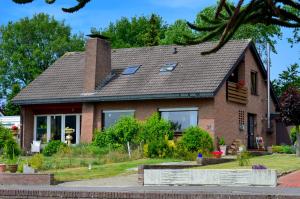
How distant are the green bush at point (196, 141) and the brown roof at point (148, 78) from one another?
6.29 feet

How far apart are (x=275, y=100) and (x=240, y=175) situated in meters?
21.5

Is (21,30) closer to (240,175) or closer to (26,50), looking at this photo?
(26,50)

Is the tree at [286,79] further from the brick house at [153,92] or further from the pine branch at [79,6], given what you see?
the pine branch at [79,6]

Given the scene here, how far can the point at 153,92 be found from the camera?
98.9 feet

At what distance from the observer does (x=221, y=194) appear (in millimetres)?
13602

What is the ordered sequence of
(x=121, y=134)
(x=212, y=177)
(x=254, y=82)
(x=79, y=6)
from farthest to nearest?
1. (x=254, y=82)
2. (x=121, y=134)
3. (x=212, y=177)
4. (x=79, y=6)

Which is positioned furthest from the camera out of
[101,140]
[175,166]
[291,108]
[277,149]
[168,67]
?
[168,67]

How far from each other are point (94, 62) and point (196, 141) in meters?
8.11

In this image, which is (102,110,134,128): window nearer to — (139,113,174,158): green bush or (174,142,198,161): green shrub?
(139,113,174,158): green bush

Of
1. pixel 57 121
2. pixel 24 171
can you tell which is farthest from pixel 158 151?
pixel 57 121

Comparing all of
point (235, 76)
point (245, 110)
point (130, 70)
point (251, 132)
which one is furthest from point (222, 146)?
point (130, 70)

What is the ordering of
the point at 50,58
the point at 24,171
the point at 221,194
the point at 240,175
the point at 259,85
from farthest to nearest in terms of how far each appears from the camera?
the point at 50,58, the point at 259,85, the point at 24,171, the point at 240,175, the point at 221,194

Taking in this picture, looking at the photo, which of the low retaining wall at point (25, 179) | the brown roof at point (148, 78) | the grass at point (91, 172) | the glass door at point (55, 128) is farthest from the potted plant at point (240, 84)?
the low retaining wall at point (25, 179)

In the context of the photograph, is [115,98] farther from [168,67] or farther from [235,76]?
[235,76]
